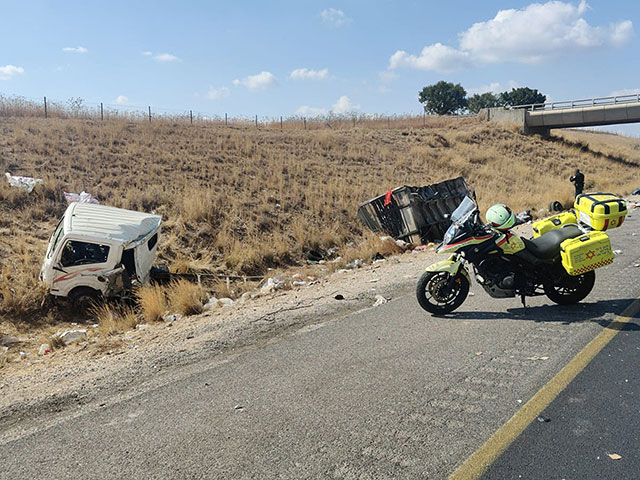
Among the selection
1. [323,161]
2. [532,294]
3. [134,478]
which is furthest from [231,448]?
[323,161]

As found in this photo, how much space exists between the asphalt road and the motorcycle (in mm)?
539

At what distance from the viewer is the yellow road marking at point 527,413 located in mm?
3032

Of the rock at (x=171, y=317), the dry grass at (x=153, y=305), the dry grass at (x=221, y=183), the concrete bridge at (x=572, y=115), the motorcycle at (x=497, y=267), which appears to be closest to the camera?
the motorcycle at (x=497, y=267)

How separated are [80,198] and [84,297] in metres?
5.96

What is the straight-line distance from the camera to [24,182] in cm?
1503

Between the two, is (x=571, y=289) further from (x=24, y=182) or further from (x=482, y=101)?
(x=482, y=101)

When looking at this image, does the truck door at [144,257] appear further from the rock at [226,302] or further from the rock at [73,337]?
the rock at [73,337]

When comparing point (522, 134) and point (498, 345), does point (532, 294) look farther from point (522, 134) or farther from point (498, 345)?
point (522, 134)

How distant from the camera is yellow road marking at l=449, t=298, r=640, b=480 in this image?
9.95 ft

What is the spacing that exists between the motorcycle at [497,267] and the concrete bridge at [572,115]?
42232 mm

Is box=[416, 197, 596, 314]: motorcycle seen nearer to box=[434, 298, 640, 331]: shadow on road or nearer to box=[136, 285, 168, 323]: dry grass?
box=[434, 298, 640, 331]: shadow on road

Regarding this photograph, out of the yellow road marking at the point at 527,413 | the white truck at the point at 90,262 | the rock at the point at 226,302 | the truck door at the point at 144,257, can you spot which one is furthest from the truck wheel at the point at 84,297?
the yellow road marking at the point at 527,413

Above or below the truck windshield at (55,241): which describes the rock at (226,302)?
below

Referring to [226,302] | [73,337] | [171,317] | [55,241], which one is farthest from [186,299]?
[55,241]
